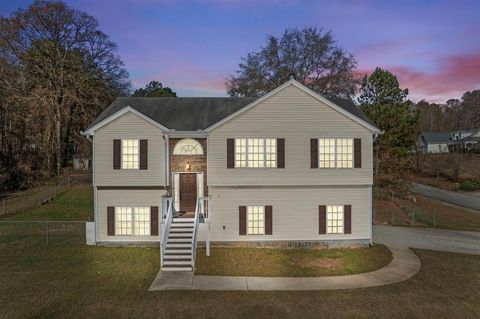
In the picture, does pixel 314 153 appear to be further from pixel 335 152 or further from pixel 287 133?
pixel 287 133

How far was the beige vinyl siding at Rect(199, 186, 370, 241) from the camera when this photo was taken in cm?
1867

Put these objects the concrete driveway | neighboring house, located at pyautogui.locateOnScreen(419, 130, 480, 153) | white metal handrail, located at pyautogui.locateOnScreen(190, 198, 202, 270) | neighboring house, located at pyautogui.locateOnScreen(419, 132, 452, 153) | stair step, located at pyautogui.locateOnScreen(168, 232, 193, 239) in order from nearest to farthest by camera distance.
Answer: white metal handrail, located at pyautogui.locateOnScreen(190, 198, 202, 270), stair step, located at pyautogui.locateOnScreen(168, 232, 193, 239), the concrete driveway, neighboring house, located at pyautogui.locateOnScreen(419, 130, 480, 153), neighboring house, located at pyautogui.locateOnScreen(419, 132, 452, 153)

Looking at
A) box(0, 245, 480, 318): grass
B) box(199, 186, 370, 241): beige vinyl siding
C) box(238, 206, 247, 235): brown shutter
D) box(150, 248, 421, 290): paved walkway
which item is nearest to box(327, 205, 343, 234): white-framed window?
box(199, 186, 370, 241): beige vinyl siding

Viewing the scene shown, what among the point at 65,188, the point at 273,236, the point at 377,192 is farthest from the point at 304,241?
the point at 65,188

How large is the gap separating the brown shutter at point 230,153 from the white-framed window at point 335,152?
14.6 ft

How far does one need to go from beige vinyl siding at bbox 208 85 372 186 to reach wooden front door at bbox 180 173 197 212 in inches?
52.3

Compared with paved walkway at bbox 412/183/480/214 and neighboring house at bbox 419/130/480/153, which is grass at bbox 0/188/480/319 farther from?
neighboring house at bbox 419/130/480/153

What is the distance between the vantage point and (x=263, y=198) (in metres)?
18.8

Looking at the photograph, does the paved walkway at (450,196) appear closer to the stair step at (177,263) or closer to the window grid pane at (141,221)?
the stair step at (177,263)

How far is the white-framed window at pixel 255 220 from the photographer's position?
18734 mm

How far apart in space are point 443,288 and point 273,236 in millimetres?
7944

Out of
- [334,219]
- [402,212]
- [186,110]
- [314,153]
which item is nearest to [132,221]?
[186,110]

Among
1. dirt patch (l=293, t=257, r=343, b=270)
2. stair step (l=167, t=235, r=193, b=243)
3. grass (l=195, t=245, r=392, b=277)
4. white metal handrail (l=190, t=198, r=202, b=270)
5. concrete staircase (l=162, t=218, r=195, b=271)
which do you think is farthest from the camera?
stair step (l=167, t=235, r=193, b=243)

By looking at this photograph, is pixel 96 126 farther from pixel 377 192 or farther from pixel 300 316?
pixel 377 192
